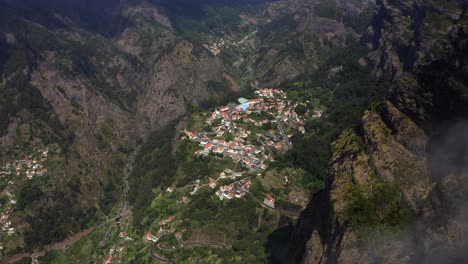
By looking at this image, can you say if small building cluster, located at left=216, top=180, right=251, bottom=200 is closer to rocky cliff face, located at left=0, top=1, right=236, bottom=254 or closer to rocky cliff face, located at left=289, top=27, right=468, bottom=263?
rocky cliff face, located at left=0, top=1, right=236, bottom=254

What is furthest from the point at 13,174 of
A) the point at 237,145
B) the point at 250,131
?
the point at 250,131

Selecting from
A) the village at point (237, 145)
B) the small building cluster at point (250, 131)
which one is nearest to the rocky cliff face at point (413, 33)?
the village at point (237, 145)

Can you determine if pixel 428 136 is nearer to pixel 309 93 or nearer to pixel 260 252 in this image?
pixel 260 252

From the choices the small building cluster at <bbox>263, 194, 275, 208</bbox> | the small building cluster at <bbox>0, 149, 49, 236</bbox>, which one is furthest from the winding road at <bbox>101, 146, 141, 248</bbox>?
the small building cluster at <bbox>263, 194, 275, 208</bbox>

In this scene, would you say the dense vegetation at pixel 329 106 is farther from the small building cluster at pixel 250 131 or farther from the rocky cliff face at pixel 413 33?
the rocky cliff face at pixel 413 33

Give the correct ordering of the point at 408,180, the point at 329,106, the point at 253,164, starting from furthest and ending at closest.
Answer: the point at 329,106
the point at 253,164
the point at 408,180

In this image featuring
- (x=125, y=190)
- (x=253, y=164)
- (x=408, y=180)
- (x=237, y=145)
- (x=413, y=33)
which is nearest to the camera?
(x=408, y=180)

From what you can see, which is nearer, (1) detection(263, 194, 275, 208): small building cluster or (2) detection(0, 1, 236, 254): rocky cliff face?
(1) detection(263, 194, 275, 208): small building cluster

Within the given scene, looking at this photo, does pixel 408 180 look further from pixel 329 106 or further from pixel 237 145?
pixel 329 106
